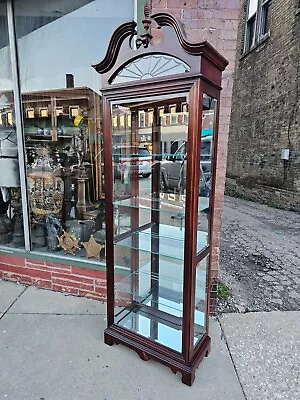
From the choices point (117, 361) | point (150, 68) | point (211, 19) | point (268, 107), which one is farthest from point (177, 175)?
point (268, 107)

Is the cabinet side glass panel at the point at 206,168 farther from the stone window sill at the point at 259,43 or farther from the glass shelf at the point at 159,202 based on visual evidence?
the stone window sill at the point at 259,43

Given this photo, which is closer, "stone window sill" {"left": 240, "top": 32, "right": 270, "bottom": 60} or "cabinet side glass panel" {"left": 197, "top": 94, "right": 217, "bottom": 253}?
"cabinet side glass panel" {"left": 197, "top": 94, "right": 217, "bottom": 253}

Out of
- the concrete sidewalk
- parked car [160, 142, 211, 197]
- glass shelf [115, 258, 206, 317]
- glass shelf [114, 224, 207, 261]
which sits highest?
parked car [160, 142, 211, 197]

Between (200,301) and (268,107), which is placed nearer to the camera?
(200,301)

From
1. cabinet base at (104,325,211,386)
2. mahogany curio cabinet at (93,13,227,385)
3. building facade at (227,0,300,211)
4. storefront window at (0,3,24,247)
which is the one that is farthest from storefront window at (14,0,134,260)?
building facade at (227,0,300,211)

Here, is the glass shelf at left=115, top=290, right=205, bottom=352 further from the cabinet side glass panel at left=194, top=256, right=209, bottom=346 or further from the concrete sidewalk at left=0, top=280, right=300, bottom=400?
the concrete sidewalk at left=0, top=280, right=300, bottom=400

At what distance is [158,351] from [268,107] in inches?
273

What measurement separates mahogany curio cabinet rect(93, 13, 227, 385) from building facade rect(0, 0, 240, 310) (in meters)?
0.54

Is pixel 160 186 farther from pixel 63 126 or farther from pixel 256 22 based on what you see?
pixel 256 22

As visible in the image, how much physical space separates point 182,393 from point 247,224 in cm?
424

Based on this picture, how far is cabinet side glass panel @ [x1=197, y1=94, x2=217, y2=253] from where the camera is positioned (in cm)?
150

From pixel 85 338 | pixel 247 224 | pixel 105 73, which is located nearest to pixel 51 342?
pixel 85 338

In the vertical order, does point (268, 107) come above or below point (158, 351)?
above

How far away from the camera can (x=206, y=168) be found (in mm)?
1598
